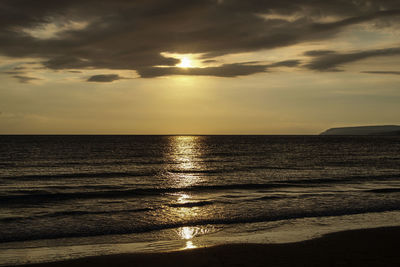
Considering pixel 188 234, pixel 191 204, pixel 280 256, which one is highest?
pixel 280 256

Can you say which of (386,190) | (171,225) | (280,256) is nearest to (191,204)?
(171,225)

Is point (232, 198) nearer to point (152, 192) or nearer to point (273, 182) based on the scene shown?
point (152, 192)

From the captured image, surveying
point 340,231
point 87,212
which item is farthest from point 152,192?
point 340,231

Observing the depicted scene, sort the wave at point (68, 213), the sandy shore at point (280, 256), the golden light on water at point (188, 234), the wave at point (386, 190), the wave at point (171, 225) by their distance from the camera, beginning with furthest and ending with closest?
the wave at point (386, 190)
the wave at point (68, 213)
the wave at point (171, 225)
the golden light on water at point (188, 234)
the sandy shore at point (280, 256)

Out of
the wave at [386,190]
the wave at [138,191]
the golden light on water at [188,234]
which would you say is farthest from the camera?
the wave at [386,190]

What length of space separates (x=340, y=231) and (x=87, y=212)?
43.0ft

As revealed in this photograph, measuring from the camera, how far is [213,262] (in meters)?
11.5

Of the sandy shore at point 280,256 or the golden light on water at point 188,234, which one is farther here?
the golden light on water at point 188,234

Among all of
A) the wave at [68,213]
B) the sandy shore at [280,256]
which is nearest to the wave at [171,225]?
the wave at [68,213]

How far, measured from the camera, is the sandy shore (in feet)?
37.6

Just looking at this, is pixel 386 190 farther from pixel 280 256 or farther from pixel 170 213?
pixel 280 256

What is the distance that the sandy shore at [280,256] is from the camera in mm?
11469

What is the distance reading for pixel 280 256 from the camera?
39.8 ft

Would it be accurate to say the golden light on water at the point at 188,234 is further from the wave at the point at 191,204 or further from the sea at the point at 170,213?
the wave at the point at 191,204
